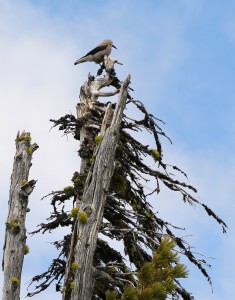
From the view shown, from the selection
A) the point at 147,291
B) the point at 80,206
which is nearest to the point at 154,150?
the point at 80,206

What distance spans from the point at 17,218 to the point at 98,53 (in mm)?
6179

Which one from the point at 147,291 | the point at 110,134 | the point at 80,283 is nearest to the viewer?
the point at 147,291

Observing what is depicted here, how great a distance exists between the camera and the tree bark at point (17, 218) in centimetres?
1215

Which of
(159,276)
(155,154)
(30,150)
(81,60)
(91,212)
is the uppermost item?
(81,60)

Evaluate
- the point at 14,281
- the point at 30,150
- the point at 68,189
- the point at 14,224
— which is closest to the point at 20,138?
the point at 30,150

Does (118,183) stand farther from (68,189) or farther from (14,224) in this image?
(14,224)

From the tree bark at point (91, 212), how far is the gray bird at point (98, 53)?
3708mm

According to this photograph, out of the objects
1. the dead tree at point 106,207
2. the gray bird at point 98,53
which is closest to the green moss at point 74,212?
the dead tree at point 106,207

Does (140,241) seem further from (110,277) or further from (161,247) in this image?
(161,247)

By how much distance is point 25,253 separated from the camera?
12.7 m

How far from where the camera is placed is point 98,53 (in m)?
17.5

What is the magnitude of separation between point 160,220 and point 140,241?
36.7 inches

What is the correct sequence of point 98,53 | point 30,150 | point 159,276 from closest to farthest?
point 159,276 → point 30,150 → point 98,53

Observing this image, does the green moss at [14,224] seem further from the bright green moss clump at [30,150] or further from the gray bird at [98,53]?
the gray bird at [98,53]
